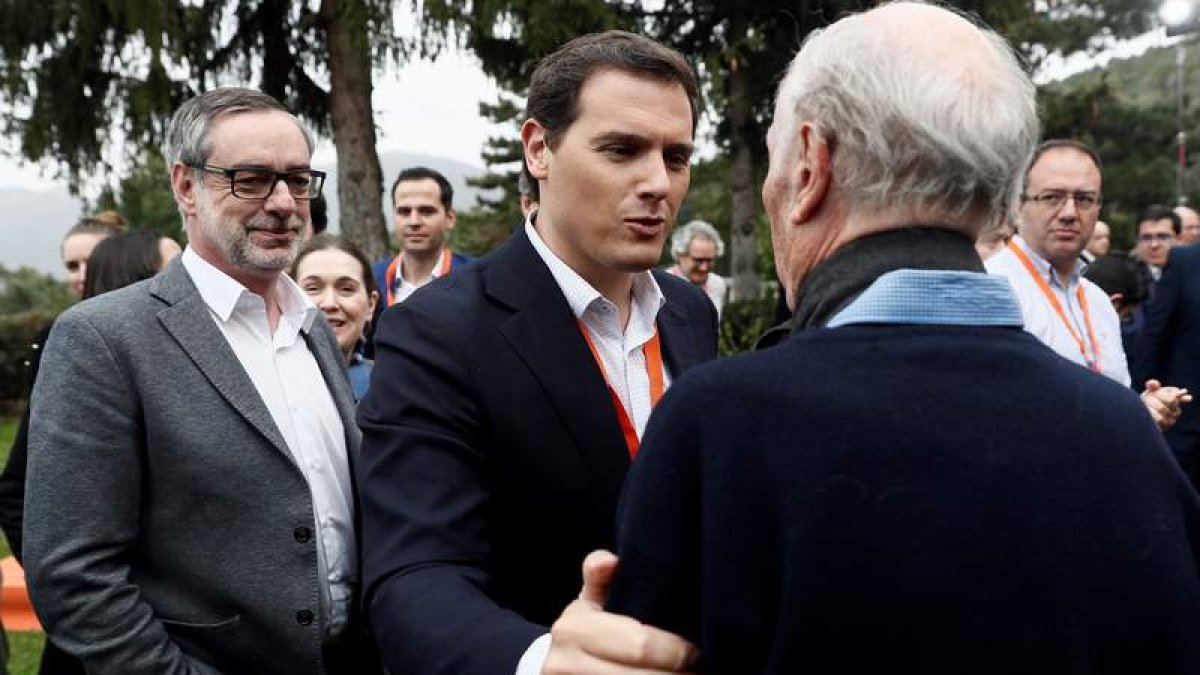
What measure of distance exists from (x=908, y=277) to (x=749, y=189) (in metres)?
13.6

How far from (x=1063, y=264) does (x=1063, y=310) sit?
0.23m

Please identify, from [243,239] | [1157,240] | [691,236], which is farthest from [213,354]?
[1157,240]

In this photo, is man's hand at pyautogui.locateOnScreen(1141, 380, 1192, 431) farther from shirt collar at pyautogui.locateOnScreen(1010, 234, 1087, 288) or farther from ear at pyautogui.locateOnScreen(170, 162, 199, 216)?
ear at pyautogui.locateOnScreen(170, 162, 199, 216)

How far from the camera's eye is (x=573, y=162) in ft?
7.11

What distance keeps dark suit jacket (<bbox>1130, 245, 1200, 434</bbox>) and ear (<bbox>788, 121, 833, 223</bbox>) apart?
4423 millimetres

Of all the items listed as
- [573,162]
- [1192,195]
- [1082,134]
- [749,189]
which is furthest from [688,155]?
[1192,195]

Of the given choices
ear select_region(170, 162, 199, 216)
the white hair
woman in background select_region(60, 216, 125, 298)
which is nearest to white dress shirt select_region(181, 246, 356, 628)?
ear select_region(170, 162, 199, 216)

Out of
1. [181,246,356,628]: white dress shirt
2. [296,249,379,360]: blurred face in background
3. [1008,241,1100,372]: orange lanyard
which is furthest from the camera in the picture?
[1008,241,1100,372]: orange lanyard

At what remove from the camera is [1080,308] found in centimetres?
449

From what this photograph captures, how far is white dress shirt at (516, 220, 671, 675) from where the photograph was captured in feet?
7.01

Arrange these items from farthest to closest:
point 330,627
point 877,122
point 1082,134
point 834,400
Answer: point 1082,134 < point 330,627 < point 877,122 < point 834,400

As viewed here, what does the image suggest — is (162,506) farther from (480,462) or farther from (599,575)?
(599,575)

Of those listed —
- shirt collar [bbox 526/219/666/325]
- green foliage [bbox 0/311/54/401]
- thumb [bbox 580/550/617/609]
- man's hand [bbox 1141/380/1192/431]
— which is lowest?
green foliage [bbox 0/311/54/401]

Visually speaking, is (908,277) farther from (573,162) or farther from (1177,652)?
(573,162)
